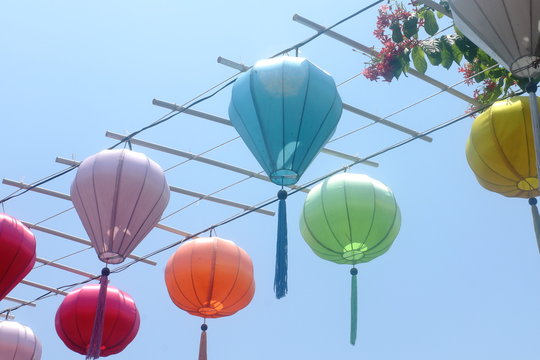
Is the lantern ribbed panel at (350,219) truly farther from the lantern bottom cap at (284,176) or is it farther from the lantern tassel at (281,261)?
the lantern tassel at (281,261)

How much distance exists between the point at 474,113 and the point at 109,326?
→ 405 centimetres

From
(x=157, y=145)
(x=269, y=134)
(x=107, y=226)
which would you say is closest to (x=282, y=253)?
(x=269, y=134)

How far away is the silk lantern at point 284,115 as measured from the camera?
5180 mm

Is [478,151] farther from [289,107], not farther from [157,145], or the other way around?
[157,145]

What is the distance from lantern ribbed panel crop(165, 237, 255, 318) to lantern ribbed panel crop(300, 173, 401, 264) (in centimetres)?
95

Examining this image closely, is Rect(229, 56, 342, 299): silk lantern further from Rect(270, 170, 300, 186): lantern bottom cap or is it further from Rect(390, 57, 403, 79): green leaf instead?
Rect(390, 57, 403, 79): green leaf

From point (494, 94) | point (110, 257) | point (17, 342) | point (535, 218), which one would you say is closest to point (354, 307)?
point (535, 218)

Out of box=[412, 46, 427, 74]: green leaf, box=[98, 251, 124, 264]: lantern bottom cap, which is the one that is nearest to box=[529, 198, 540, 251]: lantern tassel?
box=[412, 46, 427, 74]: green leaf

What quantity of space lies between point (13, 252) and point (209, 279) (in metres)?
1.78

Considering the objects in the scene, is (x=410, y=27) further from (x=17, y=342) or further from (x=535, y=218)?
(x=17, y=342)

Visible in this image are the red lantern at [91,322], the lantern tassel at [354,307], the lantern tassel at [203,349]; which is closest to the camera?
the lantern tassel at [354,307]

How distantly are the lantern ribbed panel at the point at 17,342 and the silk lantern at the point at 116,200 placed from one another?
318 centimetres

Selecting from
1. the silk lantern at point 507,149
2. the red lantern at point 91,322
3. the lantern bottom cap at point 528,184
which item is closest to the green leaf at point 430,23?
the silk lantern at point 507,149

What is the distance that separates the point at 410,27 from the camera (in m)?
4.70
